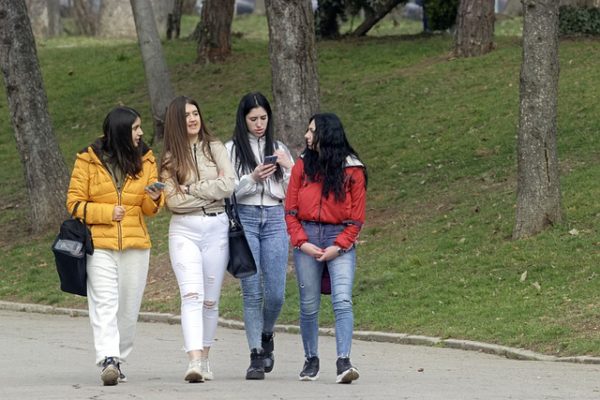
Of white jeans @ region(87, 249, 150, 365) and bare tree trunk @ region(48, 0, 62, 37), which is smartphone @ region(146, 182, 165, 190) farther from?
bare tree trunk @ region(48, 0, 62, 37)

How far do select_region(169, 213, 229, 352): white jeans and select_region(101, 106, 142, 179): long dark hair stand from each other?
46 cm

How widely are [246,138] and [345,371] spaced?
1.78m

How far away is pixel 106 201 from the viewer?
366 inches

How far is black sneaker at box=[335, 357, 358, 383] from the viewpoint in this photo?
30.3 ft

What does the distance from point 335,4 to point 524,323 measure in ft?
56.4

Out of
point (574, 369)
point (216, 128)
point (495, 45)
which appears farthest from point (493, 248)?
point (495, 45)

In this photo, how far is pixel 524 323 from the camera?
40.0 feet

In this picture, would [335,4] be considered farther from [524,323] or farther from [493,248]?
[524,323]

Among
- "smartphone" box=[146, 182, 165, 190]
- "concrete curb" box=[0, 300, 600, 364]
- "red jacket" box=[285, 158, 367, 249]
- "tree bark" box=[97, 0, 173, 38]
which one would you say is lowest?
"concrete curb" box=[0, 300, 600, 364]

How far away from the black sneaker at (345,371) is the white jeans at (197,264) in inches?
37.2

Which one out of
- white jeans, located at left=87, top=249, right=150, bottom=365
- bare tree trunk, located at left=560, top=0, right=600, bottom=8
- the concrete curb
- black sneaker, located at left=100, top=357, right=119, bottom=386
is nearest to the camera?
black sneaker, located at left=100, top=357, right=119, bottom=386

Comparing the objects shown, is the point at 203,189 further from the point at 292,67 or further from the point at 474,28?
the point at 474,28

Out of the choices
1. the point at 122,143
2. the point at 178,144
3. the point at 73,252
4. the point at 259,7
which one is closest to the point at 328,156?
the point at 178,144

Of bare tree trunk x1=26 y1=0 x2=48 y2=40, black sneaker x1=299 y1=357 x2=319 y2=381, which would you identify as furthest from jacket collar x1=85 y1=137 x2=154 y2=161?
bare tree trunk x1=26 y1=0 x2=48 y2=40
